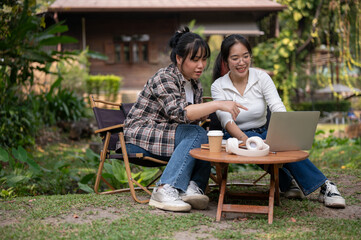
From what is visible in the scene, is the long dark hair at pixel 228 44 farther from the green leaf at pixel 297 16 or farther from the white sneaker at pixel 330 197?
the green leaf at pixel 297 16

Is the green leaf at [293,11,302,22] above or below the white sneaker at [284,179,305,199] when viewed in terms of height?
above

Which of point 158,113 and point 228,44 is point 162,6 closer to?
point 228,44

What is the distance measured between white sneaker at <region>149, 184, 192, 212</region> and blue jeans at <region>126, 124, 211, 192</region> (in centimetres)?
4

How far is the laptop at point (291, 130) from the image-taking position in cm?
265

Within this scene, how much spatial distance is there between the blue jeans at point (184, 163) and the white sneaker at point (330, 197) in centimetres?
82

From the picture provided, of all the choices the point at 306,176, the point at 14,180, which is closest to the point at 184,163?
the point at 306,176

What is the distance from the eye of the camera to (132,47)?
45.1 feet

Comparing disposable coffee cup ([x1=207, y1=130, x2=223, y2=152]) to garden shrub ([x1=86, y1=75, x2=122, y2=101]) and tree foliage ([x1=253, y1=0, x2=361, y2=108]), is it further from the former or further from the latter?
tree foliage ([x1=253, y1=0, x2=361, y2=108])

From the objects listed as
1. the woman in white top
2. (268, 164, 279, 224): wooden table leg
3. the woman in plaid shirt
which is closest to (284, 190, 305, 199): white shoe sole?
the woman in white top

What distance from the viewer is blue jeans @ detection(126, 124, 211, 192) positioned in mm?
2906

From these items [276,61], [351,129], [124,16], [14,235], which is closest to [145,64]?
[124,16]

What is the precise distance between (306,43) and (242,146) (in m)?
11.3

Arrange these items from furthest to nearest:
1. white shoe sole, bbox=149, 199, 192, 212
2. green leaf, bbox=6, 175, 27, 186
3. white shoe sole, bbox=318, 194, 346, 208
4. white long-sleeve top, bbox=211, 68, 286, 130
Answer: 1. green leaf, bbox=6, 175, 27, 186
2. white long-sleeve top, bbox=211, 68, 286, 130
3. white shoe sole, bbox=318, 194, 346, 208
4. white shoe sole, bbox=149, 199, 192, 212

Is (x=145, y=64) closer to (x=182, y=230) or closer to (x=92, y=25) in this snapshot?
(x=92, y=25)
